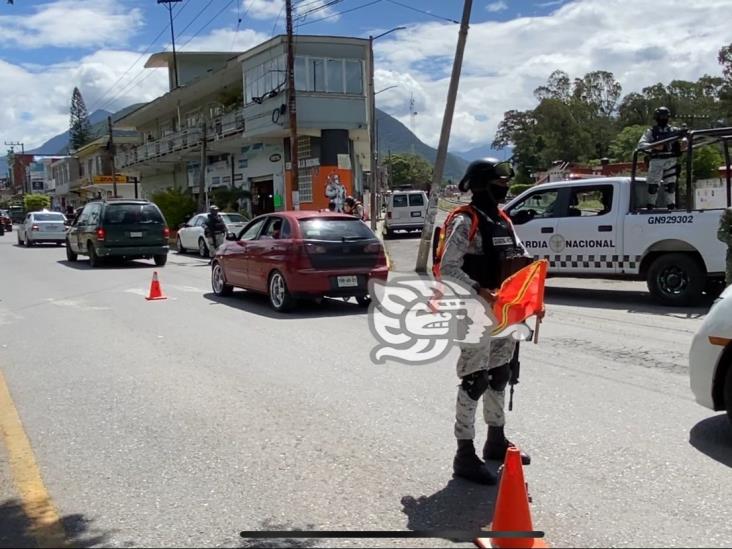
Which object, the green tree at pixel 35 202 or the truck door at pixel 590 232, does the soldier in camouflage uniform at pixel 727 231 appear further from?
the green tree at pixel 35 202

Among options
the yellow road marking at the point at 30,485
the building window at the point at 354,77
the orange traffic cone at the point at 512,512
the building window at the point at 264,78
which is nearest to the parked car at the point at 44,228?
the building window at the point at 264,78

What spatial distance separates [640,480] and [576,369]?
287cm

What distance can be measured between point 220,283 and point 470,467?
9.41 metres

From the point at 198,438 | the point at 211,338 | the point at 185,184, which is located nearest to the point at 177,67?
the point at 185,184

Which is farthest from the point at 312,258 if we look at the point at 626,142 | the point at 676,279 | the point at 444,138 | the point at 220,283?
the point at 626,142

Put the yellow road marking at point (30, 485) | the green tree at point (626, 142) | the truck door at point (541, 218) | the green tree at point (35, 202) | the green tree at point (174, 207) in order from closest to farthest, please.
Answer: the yellow road marking at point (30, 485), the truck door at point (541, 218), the green tree at point (174, 207), the green tree at point (626, 142), the green tree at point (35, 202)

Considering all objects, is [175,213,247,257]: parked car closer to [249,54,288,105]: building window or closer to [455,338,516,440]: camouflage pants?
[249,54,288,105]: building window

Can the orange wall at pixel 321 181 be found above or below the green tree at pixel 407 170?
below

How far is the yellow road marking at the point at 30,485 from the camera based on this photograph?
370 centimetres

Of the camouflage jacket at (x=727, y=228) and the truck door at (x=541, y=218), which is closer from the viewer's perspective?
the camouflage jacket at (x=727, y=228)

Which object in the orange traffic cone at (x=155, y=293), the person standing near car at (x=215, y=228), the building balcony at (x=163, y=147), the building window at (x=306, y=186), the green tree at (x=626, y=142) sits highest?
the green tree at (x=626, y=142)

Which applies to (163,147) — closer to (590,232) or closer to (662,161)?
(590,232)

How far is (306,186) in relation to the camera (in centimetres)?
3375

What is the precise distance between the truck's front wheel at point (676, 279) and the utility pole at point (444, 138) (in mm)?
6009
